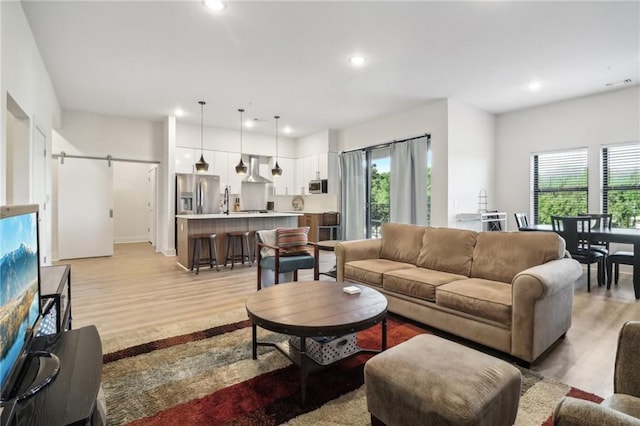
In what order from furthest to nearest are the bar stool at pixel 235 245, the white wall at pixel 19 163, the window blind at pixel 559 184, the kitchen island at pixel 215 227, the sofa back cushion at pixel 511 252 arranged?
the bar stool at pixel 235 245 < the window blind at pixel 559 184 < the kitchen island at pixel 215 227 < the white wall at pixel 19 163 < the sofa back cushion at pixel 511 252

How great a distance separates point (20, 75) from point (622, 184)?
8171 millimetres

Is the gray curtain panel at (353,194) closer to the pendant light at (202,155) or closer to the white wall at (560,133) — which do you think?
the white wall at (560,133)

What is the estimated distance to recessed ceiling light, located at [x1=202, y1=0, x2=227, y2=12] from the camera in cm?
290

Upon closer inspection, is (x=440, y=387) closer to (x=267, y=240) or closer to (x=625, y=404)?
(x=625, y=404)

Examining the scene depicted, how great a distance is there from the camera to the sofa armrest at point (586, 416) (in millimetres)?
925

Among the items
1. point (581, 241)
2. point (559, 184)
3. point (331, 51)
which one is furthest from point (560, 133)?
point (331, 51)

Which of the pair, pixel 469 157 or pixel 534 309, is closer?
pixel 534 309

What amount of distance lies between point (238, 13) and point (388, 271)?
2954 mm

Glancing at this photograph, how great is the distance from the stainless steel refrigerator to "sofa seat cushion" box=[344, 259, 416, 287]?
4898 millimetres

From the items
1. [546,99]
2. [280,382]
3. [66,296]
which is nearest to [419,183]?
[546,99]

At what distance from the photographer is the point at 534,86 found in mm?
4992

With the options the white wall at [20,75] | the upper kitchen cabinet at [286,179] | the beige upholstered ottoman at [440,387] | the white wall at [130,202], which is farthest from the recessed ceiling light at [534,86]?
the white wall at [130,202]

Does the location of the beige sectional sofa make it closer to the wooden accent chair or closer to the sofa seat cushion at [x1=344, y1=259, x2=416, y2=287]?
the sofa seat cushion at [x1=344, y1=259, x2=416, y2=287]

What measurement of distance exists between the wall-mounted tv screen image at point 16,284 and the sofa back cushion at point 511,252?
3.24 meters
